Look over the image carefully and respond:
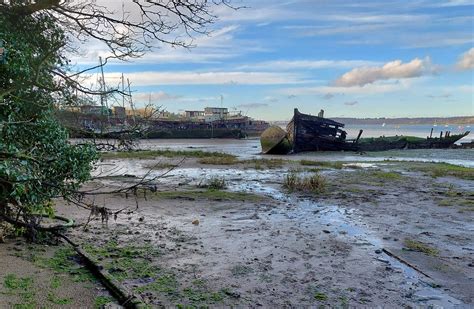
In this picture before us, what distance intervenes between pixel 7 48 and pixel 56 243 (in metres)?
2.95

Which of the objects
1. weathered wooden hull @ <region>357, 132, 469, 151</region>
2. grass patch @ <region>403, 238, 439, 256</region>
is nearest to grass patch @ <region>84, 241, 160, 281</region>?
grass patch @ <region>403, 238, 439, 256</region>

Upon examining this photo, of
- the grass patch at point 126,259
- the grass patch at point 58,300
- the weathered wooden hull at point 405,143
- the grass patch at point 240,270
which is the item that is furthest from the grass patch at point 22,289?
the weathered wooden hull at point 405,143

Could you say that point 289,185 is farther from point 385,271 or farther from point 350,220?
point 385,271

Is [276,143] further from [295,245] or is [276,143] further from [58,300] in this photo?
[58,300]

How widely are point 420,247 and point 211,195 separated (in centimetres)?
597

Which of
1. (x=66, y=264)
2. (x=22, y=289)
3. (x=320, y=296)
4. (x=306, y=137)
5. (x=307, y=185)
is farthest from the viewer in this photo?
(x=306, y=137)

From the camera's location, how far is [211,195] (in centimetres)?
1163

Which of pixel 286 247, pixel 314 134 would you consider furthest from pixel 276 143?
pixel 286 247

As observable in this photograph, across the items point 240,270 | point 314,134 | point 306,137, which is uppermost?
point 314,134

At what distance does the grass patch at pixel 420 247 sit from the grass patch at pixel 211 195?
4.65 meters

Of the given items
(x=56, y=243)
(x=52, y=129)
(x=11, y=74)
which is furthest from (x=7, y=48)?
(x=56, y=243)

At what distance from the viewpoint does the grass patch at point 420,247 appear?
6719 millimetres

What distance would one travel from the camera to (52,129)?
5672 mm

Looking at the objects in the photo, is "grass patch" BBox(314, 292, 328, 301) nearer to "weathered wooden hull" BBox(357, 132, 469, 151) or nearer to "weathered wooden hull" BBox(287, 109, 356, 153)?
"weathered wooden hull" BBox(287, 109, 356, 153)
